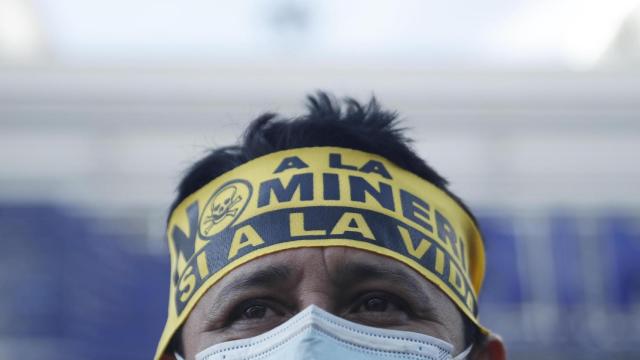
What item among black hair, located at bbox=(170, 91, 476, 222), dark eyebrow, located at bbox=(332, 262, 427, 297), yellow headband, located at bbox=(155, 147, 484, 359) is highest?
black hair, located at bbox=(170, 91, 476, 222)

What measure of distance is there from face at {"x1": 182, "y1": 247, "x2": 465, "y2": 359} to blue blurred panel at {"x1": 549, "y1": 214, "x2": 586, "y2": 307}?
5028 millimetres

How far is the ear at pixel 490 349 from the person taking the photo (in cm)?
230

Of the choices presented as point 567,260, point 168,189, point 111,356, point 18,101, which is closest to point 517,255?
point 567,260

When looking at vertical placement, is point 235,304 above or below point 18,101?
below

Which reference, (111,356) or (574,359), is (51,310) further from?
(574,359)

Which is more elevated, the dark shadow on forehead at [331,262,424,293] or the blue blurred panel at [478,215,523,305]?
the blue blurred panel at [478,215,523,305]

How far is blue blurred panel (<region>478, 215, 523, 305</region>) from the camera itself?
681 centimetres

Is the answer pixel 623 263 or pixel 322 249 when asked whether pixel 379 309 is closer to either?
pixel 322 249

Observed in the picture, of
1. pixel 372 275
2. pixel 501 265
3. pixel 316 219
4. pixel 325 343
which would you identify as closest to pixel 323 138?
pixel 316 219

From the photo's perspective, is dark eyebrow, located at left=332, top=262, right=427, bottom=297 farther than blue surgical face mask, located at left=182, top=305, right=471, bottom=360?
Yes

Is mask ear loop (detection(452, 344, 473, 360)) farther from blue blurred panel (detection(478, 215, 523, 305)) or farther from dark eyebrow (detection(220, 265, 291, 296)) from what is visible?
blue blurred panel (detection(478, 215, 523, 305))

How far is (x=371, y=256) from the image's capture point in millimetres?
2076

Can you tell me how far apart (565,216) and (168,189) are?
9.67 feet

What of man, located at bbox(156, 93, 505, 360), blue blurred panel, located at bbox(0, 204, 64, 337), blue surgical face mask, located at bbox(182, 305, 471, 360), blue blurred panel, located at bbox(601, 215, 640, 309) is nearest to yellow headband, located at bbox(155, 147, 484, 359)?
man, located at bbox(156, 93, 505, 360)
